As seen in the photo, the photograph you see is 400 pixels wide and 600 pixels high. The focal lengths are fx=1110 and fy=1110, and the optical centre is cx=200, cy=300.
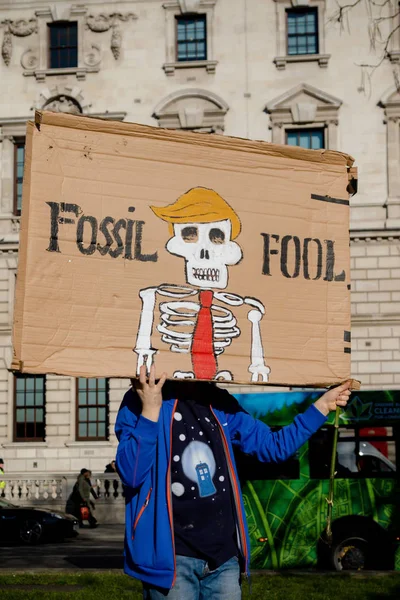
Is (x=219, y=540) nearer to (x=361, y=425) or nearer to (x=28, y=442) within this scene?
(x=361, y=425)

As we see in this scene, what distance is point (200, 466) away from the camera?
193 inches

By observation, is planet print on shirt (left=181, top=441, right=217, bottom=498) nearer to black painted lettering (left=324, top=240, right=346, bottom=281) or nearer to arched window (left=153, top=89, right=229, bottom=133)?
black painted lettering (left=324, top=240, right=346, bottom=281)

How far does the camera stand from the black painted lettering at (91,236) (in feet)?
16.7

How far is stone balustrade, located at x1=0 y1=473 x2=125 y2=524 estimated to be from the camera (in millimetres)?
30281

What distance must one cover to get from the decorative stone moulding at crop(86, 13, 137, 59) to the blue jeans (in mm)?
31381

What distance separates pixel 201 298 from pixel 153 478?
888mm

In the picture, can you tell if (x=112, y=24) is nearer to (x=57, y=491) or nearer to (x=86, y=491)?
(x=57, y=491)

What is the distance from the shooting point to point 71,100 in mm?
34938

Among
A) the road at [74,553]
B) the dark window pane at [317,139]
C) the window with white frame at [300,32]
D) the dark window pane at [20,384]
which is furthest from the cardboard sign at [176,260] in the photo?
the dark window pane at [20,384]

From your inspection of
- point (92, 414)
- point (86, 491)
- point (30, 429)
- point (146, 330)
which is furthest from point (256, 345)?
point (30, 429)

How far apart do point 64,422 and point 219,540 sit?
29.6 m

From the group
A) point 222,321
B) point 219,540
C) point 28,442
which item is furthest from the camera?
point 28,442

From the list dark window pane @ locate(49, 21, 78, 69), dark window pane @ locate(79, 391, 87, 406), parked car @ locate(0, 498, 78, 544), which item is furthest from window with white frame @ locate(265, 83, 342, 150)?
parked car @ locate(0, 498, 78, 544)

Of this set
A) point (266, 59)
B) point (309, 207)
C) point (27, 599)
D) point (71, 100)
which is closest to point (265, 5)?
point (266, 59)
